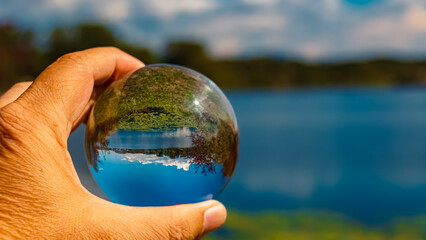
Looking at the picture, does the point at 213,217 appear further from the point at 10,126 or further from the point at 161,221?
the point at 10,126

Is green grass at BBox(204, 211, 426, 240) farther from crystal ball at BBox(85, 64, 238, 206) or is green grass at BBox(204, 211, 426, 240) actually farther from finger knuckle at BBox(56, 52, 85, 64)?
finger knuckle at BBox(56, 52, 85, 64)

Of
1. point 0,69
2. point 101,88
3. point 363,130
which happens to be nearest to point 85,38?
point 0,69

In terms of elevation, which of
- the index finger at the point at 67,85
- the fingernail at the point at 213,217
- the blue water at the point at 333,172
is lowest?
the blue water at the point at 333,172

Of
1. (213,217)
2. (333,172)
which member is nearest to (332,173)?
(333,172)

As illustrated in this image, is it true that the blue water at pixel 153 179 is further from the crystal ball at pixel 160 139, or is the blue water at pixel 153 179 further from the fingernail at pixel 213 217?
the fingernail at pixel 213 217

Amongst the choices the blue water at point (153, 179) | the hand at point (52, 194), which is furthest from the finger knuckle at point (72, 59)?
the blue water at point (153, 179)

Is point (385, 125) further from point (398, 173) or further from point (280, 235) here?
point (280, 235)
